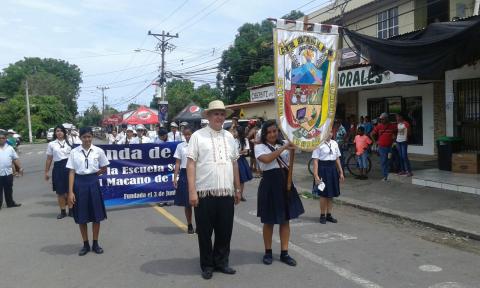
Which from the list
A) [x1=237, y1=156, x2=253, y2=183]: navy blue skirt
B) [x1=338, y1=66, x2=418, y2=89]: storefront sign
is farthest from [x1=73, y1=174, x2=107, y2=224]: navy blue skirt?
[x1=338, y1=66, x2=418, y2=89]: storefront sign

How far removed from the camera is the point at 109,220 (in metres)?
8.42

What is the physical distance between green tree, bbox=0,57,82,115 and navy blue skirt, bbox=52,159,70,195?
6828 cm

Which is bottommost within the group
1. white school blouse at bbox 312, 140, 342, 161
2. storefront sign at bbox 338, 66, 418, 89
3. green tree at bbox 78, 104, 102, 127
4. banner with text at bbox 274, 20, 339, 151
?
white school blouse at bbox 312, 140, 342, 161

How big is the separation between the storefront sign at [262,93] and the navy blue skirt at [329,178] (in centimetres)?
1586

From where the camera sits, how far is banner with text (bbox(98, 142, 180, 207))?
9.86 metres

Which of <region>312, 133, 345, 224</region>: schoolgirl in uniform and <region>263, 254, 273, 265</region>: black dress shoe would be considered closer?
<region>263, 254, 273, 265</region>: black dress shoe

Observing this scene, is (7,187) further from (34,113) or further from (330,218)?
(34,113)

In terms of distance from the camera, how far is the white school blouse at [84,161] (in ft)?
20.2

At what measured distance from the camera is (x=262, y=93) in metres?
25.2

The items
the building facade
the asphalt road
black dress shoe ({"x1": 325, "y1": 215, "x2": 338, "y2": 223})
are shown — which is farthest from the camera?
the building facade

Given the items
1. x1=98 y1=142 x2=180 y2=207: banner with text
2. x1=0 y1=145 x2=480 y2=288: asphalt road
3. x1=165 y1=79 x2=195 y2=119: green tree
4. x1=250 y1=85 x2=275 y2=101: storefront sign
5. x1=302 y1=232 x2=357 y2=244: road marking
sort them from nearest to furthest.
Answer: x1=0 y1=145 x2=480 y2=288: asphalt road → x1=302 y1=232 x2=357 y2=244: road marking → x1=98 y1=142 x2=180 y2=207: banner with text → x1=250 y1=85 x2=275 y2=101: storefront sign → x1=165 y1=79 x2=195 y2=119: green tree

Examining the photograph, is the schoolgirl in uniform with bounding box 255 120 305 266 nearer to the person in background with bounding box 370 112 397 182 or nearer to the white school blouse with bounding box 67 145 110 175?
the white school blouse with bounding box 67 145 110 175

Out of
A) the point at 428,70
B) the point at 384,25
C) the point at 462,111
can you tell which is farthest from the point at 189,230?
the point at 384,25

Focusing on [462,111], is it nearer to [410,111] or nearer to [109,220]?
[410,111]
